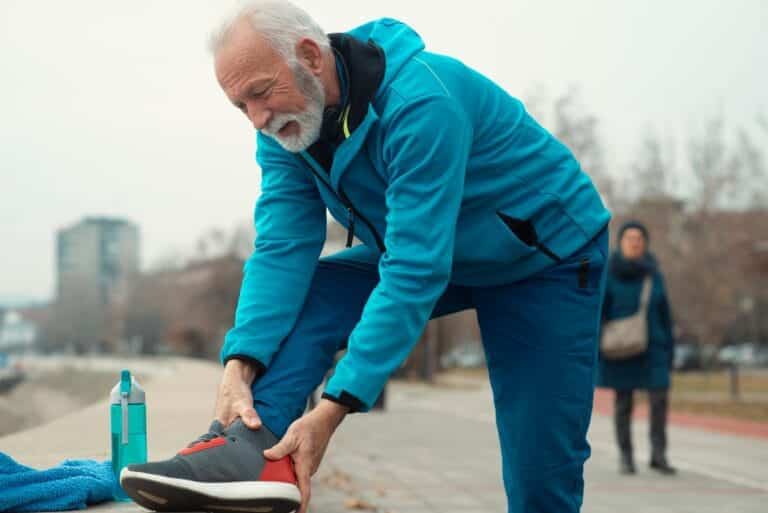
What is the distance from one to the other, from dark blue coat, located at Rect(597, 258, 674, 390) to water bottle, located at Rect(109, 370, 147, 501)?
19.8 feet

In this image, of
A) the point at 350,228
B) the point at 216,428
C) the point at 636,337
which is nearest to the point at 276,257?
the point at 350,228

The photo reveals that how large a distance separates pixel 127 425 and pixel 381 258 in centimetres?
158

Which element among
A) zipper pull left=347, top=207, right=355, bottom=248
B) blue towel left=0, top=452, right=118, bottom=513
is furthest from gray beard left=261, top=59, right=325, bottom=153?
blue towel left=0, top=452, right=118, bottom=513

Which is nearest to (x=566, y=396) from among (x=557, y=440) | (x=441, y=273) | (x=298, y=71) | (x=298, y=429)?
(x=557, y=440)

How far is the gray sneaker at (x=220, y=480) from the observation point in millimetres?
2396

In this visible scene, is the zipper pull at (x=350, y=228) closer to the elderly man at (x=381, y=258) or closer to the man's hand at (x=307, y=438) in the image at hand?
the elderly man at (x=381, y=258)

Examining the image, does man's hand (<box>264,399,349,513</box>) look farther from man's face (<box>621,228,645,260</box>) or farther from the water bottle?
man's face (<box>621,228,645,260</box>)

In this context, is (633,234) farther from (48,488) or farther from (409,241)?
(409,241)

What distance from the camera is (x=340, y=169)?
8.66 feet

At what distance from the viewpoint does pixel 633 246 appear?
30.3 ft

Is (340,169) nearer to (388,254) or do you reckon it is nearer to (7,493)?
(388,254)

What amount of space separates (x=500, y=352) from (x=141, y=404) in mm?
1431

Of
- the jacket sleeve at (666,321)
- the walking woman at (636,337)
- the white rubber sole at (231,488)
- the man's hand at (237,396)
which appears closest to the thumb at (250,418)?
the man's hand at (237,396)

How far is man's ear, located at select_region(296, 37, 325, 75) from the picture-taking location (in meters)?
2.54
